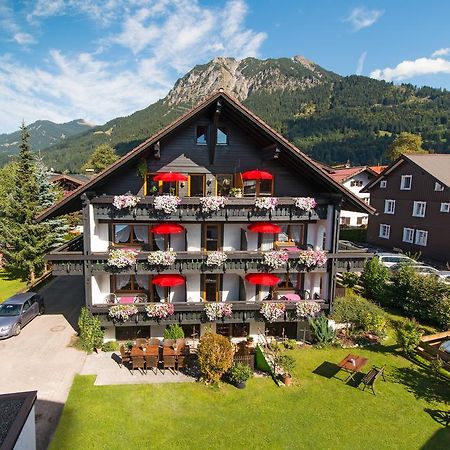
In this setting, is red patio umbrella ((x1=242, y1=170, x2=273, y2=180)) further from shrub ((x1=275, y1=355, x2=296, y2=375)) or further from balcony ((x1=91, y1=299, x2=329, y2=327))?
shrub ((x1=275, y1=355, x2=296, y2=375))

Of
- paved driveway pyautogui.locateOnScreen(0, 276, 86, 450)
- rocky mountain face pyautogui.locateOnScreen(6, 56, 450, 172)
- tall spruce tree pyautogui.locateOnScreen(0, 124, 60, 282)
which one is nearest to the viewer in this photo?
paved driveway pyautogui.locateOnScreen(0, 276, 86, 450)

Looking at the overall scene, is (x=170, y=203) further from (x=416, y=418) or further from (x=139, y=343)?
(x=416, y=418)

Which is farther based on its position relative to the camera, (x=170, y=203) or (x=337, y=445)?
(x=170, y=203)

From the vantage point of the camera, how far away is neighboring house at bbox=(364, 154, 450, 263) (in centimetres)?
3325

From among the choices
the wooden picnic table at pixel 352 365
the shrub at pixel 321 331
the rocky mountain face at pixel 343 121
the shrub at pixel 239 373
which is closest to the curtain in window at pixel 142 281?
the shrub at pixel 239 373

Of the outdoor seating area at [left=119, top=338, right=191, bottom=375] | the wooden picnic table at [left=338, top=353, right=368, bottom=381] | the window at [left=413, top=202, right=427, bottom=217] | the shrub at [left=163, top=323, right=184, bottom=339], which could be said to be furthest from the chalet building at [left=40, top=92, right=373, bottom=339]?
the window at [left=413, top=202, right=427, bottom=217]

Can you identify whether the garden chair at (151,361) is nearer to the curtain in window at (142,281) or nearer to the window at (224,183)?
the curtain in window at (142,281)

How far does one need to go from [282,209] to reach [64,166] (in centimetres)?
17527

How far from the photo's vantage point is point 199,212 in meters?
16.7

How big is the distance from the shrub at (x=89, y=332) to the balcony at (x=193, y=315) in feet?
1.02

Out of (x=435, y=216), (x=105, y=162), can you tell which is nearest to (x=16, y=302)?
(x=435, y=216)

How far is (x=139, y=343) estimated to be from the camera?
1614 centimetres

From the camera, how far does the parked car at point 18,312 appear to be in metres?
17.7

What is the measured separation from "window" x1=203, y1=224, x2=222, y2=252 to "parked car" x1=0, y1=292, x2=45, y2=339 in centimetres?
1076
